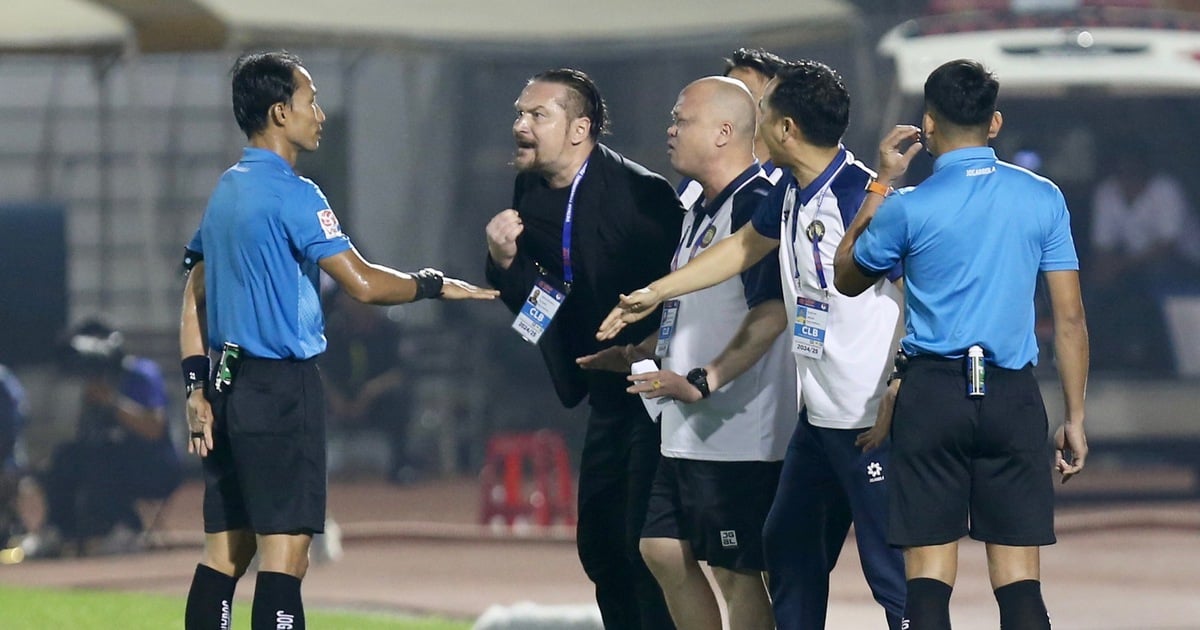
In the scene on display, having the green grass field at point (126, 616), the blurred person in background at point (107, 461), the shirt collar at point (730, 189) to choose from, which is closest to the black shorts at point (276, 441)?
the shirt collar at point (730, 189)

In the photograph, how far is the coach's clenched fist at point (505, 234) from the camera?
6.30 metres

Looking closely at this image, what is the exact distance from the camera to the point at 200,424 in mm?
6020

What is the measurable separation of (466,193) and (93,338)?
5.56 meters

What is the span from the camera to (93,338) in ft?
41.3

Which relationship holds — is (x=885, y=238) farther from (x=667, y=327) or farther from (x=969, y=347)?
(x=667, y=327)

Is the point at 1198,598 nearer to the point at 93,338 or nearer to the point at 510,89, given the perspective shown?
Result: the point at 93,338

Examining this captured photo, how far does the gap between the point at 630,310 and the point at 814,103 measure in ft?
2.62

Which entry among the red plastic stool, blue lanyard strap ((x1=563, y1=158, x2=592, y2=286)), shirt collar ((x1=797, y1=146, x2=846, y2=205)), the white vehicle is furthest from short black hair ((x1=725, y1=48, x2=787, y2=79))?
the red plastic stool

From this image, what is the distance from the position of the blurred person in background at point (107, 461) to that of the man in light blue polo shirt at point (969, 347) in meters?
7.74

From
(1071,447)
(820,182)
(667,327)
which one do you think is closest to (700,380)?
(667,327)

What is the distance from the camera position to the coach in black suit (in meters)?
6.49

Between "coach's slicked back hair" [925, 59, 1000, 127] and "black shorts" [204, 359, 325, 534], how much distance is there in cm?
202

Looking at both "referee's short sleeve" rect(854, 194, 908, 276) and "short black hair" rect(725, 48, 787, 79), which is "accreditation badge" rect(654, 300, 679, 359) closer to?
"short black hair" rect(725, 48, 787, 79)

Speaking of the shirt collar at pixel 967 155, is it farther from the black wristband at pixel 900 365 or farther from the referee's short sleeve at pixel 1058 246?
the black wristband at pixel 900 365
